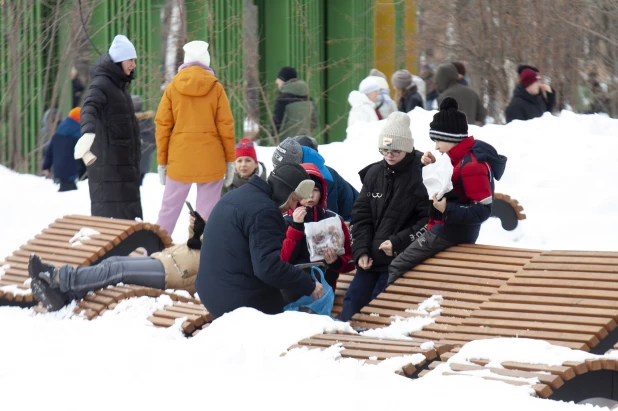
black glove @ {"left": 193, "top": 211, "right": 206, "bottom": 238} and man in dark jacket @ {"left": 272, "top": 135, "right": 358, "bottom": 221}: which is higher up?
man in dark jacket @ {"left": 272, "top": 135, "right": 358, "bottom": 221}

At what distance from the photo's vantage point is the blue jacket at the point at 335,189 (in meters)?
8.03

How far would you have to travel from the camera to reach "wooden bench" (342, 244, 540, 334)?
6.79 metres

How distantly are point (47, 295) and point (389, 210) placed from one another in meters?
2.35

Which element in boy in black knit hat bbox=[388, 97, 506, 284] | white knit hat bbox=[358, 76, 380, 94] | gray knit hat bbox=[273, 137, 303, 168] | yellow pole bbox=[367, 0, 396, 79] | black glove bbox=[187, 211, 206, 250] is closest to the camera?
boy in black knit hat bbox=[388, 97, 506, 284]

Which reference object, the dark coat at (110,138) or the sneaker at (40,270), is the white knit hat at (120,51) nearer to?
the dark coat at (110,138)

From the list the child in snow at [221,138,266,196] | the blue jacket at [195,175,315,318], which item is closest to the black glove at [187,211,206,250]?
the blue jacket at [195,175,315,318]

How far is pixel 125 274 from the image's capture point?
804cm

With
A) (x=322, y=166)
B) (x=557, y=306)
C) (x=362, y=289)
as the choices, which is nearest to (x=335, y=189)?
(x=322, y=166)

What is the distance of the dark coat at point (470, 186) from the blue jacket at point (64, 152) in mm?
7293

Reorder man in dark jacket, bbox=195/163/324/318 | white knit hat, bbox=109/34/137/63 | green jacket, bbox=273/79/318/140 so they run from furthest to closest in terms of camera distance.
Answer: green jacket, bbox=273/79/318/140 → white knit hat, bbox=109/34/137/63 → man in dark jacket, bbox=195/163/324/318

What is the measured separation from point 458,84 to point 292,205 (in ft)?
23.1

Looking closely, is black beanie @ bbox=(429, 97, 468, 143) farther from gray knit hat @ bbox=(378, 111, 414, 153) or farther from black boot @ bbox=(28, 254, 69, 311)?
black boot @ bbox=(28, 254, 69, 311)

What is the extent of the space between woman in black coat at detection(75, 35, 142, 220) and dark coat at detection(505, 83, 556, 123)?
5650 millimetres

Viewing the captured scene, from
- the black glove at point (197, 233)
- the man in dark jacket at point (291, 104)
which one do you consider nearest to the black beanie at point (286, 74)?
the man in dark jacket at point (291, 104)
